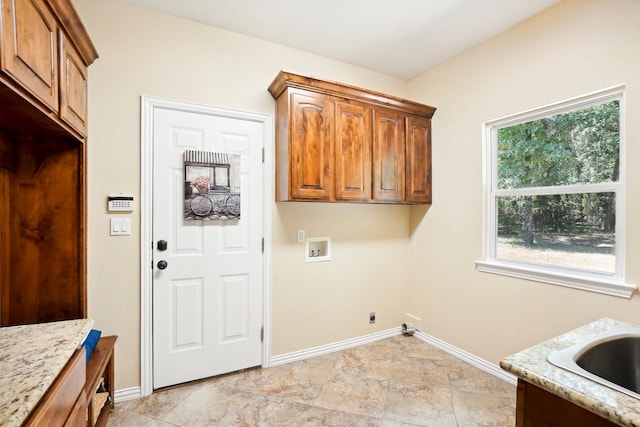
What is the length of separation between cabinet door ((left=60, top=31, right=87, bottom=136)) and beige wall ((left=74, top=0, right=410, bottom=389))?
0.15 m

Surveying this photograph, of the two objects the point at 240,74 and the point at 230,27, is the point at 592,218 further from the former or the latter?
the point at 230,27

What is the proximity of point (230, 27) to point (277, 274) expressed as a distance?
204 centimetres

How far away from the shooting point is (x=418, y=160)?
292 centimetres

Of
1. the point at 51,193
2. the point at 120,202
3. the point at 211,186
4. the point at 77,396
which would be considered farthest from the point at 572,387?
the point at 51,193

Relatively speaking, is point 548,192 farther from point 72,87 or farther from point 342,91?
point 72,87

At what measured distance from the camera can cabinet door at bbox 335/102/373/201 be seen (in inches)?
97.7

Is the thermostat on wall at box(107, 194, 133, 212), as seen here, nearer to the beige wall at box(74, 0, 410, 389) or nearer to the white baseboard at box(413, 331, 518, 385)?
the beige wall at box(74, 0, 410, 389)

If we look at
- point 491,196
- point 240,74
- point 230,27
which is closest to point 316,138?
point 240,74

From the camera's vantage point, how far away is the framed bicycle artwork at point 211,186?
2.18 m

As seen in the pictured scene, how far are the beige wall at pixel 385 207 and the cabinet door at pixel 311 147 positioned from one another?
323 mm

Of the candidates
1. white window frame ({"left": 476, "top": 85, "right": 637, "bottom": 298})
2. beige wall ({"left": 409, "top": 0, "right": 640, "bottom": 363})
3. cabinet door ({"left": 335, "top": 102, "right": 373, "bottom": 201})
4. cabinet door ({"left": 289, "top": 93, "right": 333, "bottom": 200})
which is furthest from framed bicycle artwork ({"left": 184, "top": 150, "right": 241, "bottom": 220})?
white window frame ({"left": 476, "top": 85, "right": 637, "bottom": 298})

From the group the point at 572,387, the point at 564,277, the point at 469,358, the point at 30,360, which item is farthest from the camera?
the point at 469,358

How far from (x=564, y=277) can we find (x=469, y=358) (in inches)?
42.9

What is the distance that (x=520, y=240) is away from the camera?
2389 mm
